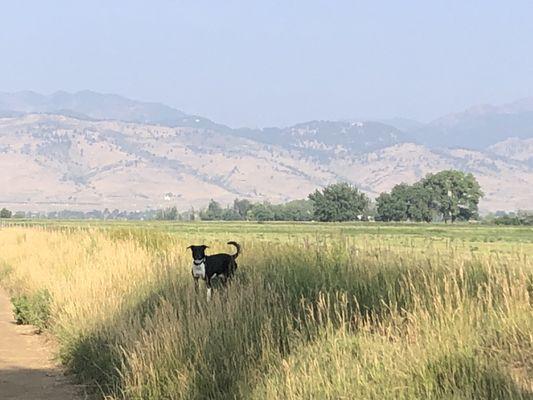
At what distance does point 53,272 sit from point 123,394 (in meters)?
11.6

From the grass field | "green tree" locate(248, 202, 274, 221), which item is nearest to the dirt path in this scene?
the grass field

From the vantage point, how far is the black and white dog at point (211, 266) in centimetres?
1258

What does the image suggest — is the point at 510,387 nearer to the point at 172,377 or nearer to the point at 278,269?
the point at 172,377

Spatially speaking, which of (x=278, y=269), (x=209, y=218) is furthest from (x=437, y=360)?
(x=209, y=218)

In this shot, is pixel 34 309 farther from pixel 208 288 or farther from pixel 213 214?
pixel 213 214

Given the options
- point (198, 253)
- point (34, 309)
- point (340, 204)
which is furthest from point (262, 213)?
point (198, 253)

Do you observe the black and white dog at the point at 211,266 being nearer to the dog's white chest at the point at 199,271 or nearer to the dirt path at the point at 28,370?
the dog's white chest at the point at 199,271

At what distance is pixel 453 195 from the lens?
13250 cm

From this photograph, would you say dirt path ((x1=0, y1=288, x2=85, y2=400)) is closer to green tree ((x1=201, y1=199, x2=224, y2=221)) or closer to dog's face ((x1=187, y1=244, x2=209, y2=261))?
dog's face ((x1=187, y1=244, x2=209, y2=261))

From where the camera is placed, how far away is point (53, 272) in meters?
19.5

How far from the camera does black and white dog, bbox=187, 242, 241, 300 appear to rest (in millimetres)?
12583

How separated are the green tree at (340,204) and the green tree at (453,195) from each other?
1139 cm

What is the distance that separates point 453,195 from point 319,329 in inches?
5056

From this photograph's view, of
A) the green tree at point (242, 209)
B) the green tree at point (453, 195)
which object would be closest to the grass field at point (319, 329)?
the green tree at point (453, 195)
